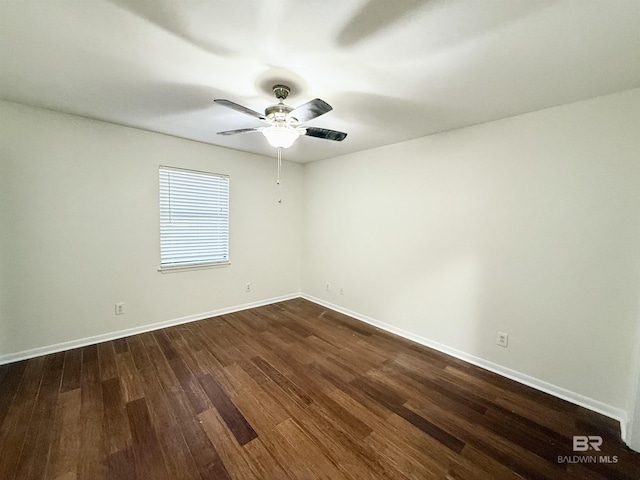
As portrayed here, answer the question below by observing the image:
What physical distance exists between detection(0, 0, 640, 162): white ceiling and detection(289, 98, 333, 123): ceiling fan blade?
28 cm

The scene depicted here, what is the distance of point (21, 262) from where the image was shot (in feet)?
7.82

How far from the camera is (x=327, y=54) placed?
60.1 inches

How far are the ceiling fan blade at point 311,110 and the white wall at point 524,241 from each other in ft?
5.69

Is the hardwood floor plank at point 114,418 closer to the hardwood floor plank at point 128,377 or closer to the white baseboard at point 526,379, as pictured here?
the hardwood floor plank at point 128,377

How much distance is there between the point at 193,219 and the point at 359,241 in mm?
2331

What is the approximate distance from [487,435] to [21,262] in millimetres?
4173

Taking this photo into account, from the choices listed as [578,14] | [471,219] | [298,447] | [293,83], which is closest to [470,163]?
[471,219]

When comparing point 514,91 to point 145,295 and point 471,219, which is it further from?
point 145,295

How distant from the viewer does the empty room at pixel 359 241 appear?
1394 millimetres

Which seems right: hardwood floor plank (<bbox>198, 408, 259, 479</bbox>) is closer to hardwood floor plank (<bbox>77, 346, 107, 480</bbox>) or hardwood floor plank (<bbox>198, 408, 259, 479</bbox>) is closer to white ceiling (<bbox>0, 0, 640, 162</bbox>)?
hardwood floor plank (<bbox>77, 346, 107, 480</bbox>)

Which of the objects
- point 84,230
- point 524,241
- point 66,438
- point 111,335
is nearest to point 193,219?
point 84,230

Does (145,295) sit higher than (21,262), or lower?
lower

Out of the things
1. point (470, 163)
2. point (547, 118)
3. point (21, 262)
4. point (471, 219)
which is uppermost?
point (547, 118)

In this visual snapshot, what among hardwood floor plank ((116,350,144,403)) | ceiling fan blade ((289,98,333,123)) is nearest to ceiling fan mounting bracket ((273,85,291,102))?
ceiling fan blade ((289,98,333,123))
